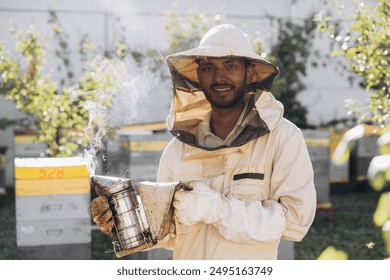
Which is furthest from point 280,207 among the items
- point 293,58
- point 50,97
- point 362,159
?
point 362,159

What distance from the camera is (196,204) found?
148 centimetres

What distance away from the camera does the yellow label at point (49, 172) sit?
341 cm

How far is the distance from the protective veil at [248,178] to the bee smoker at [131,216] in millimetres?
102

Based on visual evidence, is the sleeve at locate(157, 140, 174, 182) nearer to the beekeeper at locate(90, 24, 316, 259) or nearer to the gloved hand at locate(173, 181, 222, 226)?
the beekeeper at locate(90, 24, 316, 259)

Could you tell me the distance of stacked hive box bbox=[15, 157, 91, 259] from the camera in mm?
3420

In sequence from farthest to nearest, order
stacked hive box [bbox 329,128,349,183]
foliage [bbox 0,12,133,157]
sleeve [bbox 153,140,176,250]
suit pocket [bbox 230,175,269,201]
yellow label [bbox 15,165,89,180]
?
stacked hive box [bbox 329,128,349,183] → foliage [bbox 0,12,133,157] → yellow label [bbox 15,165,89,180] → sleeve [bbox 153,140,176,250] → suit pocket [bbox 230,175,269,201]

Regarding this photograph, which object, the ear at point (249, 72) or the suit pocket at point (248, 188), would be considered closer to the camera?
the suit pocket at point (248, 188)

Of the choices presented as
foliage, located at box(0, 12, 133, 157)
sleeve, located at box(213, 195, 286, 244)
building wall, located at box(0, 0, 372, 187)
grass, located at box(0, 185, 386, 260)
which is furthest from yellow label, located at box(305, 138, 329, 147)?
sleeve, located at box(213, 195, 286, 244)

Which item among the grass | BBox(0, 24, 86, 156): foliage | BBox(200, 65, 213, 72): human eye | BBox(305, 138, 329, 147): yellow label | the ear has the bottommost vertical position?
the grass

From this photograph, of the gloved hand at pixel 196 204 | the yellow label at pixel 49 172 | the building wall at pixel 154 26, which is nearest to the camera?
the gloved hand at pixel 196 204

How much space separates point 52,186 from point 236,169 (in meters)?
2.04

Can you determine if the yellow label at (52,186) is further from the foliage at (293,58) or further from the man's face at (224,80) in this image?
the foliage at (293,58)

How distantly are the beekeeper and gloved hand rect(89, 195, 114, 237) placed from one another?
0.01 m

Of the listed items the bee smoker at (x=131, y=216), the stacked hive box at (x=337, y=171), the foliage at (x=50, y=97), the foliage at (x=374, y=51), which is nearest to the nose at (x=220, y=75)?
the bee smoker at (x=131, y=216)
